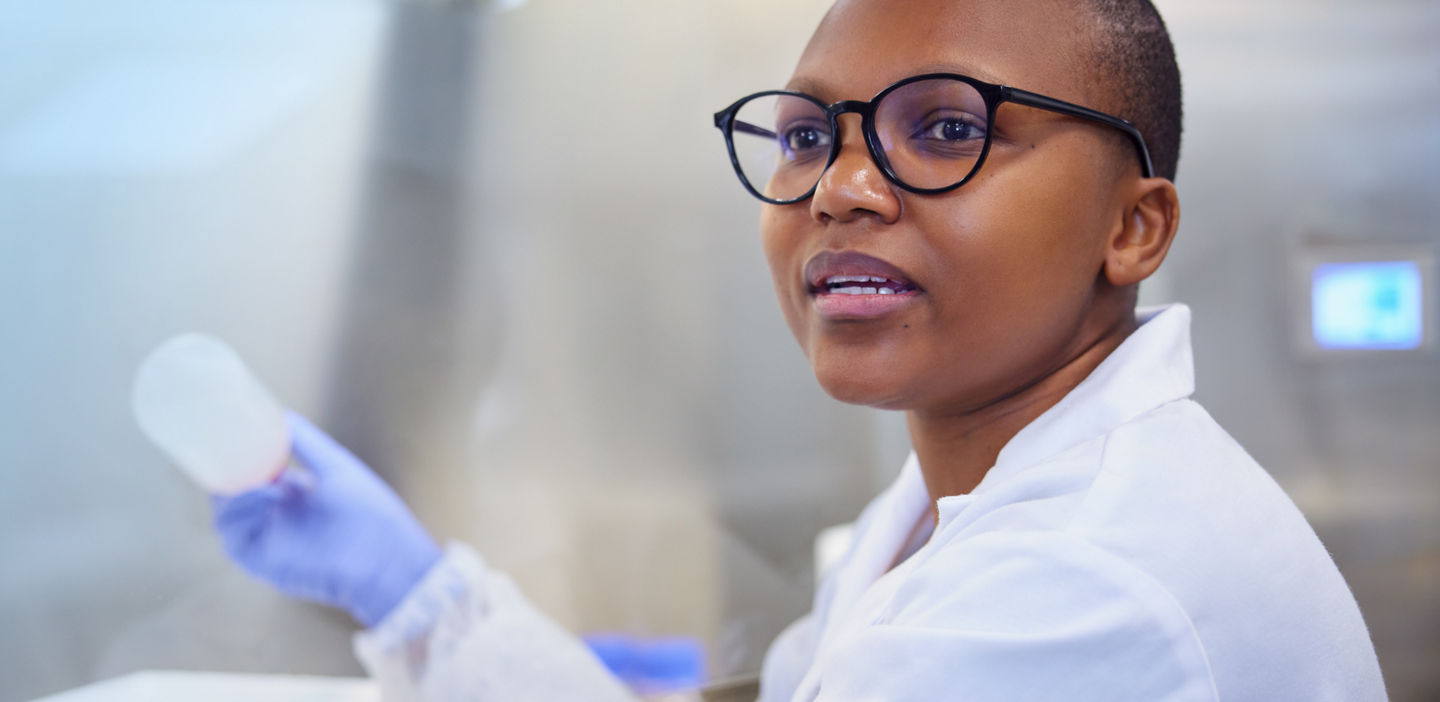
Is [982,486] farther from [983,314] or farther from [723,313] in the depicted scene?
[723,313]

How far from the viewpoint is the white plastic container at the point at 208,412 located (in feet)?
2.44

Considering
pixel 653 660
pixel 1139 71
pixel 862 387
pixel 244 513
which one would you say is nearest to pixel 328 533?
pixel 244 513

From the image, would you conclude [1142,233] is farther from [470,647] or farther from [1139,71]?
[470,647]

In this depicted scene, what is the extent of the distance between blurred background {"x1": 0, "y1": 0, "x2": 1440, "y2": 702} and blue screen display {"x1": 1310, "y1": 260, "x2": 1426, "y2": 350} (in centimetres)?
9

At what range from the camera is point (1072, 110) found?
0.64 m

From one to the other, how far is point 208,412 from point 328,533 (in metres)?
0.14

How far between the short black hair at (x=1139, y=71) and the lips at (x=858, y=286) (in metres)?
0.19

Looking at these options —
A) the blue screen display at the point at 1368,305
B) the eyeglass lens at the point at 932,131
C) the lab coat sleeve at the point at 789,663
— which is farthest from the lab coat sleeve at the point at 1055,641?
the blue screen display at the point at 1368,305

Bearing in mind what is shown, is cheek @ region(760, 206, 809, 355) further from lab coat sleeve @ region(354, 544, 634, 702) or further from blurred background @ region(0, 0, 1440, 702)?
lab coat sleeve @ region(354, 544, 634, 702)

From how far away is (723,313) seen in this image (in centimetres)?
108

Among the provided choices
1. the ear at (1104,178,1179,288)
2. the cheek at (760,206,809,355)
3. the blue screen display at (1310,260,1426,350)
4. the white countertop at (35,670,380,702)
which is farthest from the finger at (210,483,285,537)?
the blue screen display at (1310,260,1426,350)

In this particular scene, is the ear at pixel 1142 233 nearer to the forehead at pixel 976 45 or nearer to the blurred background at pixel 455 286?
the forehead at pixel 976 45

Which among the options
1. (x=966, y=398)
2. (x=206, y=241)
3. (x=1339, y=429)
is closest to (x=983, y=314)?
(x=966, y=398)

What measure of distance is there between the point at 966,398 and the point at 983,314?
3.3 inches
